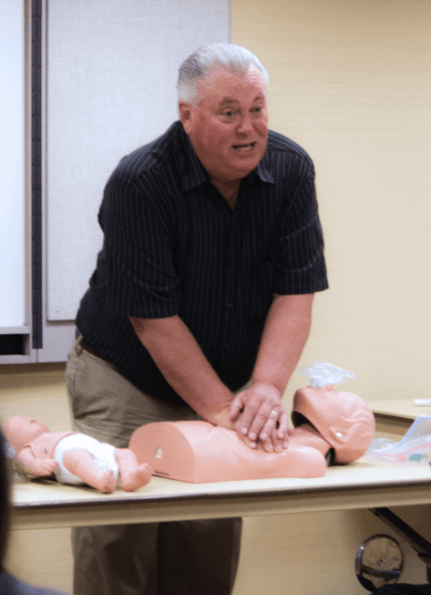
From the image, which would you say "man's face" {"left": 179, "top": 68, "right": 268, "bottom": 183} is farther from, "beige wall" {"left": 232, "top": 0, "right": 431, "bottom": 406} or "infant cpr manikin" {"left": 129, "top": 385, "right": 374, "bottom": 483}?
"beige wall" {"left": 232, "top": 0, "right": 431, "bottom": 406}

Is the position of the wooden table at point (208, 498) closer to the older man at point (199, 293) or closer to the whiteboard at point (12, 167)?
the older man at point (199, 293)

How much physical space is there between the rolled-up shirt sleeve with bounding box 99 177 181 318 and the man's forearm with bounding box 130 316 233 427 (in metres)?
0.03

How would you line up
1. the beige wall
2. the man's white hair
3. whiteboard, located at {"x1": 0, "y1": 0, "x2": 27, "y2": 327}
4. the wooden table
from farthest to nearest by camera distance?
1. the beige wall
2. whiteboard, located at {"x1": 0, "y1": 0, "x2": 27, "y2": 327}
3. the man's white hair
4. the wooden table

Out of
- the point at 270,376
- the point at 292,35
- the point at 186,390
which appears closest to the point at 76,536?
the point at 186,390

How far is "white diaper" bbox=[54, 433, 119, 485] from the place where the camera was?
3.66ft

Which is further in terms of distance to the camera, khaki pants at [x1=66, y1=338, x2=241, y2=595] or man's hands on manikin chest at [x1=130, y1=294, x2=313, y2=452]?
khaki pants at [x1=66, y1=338, x2=241, y2=595]

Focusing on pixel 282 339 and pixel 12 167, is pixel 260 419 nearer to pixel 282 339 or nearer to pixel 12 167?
pixel 282 339

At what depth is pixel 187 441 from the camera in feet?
3.90

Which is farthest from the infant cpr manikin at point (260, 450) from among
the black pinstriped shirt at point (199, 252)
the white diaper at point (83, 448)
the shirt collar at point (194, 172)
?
the shirt collar at point (194, 172)

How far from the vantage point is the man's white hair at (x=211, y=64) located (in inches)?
50.5

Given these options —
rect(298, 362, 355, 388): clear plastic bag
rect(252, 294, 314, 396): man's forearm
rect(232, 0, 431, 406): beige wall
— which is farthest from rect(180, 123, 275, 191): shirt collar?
rect(232, 0, 431, 406): beige wall

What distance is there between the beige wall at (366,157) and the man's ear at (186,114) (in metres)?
1.02

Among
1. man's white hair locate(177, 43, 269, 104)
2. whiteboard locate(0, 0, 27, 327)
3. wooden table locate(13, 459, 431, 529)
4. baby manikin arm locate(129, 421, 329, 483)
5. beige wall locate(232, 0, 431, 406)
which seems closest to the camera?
wooden table locate(13, 459, 431, 529)

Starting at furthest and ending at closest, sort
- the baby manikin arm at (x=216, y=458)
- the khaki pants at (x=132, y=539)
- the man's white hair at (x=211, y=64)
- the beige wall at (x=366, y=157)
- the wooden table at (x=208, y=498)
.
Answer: the beige wall at (x=366, y=157) → the khaki pants at (x=132, y=539) → the man's white hair at (x=211, y=64) → the baby manikin arm at (x=216, y=458) → the wooden table at (x=208, y=498)
